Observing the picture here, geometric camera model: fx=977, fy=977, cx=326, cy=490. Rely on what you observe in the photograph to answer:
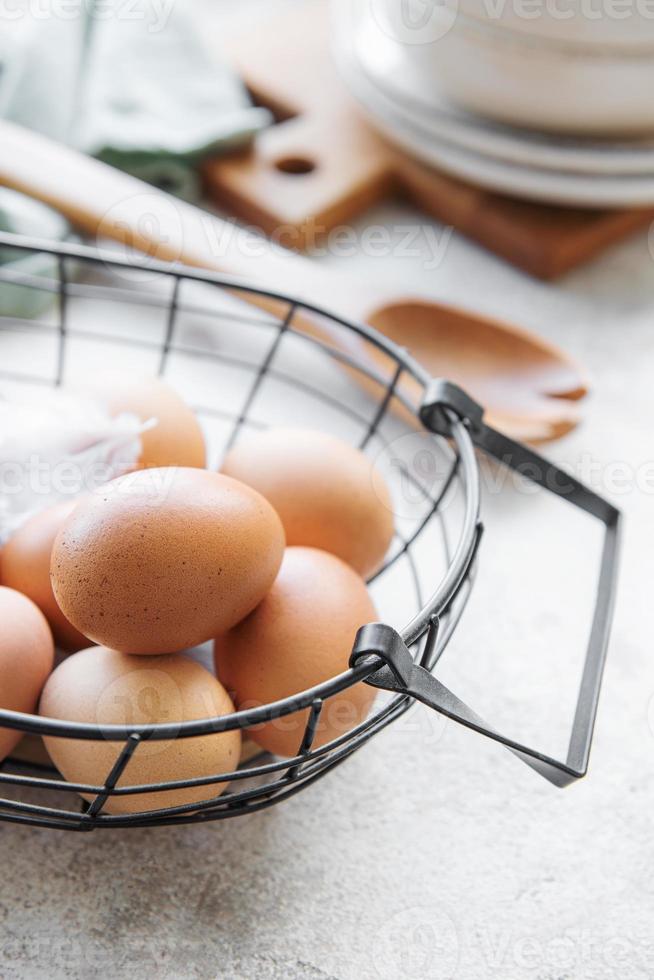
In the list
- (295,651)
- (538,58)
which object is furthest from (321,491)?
(538,58)

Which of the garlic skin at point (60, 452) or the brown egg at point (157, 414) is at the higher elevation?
the brown egg at point (157, 414)

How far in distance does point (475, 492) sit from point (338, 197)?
44 cm

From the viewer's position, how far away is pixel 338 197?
30.5 inches

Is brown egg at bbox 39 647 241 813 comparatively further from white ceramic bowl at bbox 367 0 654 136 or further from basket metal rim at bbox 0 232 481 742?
white ceramic bowl at bbox 367 0 654 136

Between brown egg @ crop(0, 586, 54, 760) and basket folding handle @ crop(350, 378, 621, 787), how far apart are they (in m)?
0.14

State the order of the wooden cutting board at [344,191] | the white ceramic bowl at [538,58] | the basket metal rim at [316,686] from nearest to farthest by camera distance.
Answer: the basket metal rim at [316,686] < the white ceramic bowl at [538,58] < the wooden cutting board at [344,191]

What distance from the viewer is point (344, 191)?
78 centimetres

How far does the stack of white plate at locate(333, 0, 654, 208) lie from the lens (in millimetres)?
712

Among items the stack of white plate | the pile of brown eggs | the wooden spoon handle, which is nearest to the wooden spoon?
the wooden spoon handle

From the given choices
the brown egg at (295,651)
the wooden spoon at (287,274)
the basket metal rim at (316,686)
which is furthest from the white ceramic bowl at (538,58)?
the brown egg at (295,651)

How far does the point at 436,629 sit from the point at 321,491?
0.10 meters

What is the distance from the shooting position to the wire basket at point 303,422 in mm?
346

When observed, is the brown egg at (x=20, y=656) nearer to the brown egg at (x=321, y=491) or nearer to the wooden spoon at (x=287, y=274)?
the brown egg at (x=321, y=491)

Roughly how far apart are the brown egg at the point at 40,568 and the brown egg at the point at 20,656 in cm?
2
